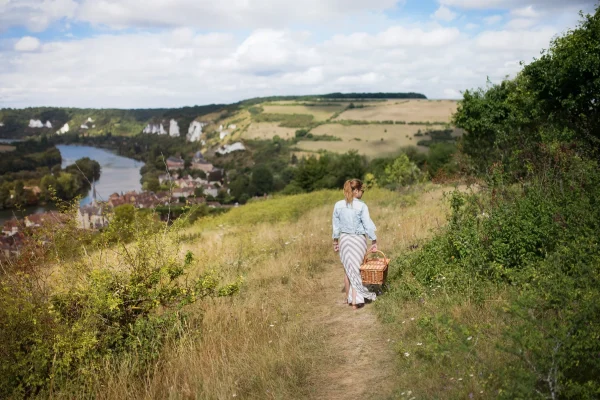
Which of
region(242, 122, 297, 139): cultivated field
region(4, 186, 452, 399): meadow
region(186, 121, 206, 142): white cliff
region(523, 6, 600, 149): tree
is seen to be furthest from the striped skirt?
→ region(186, 121, 206, 142): white cliff

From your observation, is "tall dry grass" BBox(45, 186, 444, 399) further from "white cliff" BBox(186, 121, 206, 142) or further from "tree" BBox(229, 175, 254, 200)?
"white cliff" BBox(186, 121, 206, 142)

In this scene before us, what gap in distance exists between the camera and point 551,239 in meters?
5.90

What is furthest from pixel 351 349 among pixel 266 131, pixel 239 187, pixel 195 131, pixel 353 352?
pixel 195 131

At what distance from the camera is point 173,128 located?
6216 inches

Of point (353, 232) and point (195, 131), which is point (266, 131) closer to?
point (195, 131)

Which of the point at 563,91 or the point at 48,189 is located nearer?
the point at 48,189

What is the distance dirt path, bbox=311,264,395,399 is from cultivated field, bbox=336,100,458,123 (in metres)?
104

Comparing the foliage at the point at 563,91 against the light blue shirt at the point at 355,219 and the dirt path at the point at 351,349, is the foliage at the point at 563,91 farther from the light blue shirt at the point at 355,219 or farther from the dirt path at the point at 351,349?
the dirt path at the point at 351,349

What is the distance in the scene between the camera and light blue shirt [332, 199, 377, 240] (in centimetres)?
723

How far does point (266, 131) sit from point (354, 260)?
12161 cm

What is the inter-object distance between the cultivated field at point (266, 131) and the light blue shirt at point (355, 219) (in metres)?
109

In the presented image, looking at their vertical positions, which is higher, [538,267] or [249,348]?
[538,267]

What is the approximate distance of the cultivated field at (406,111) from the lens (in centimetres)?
10962

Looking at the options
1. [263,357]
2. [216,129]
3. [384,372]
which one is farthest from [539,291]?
[216,129]
